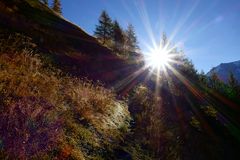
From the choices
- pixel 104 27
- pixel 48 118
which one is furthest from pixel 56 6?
pixel 48 118

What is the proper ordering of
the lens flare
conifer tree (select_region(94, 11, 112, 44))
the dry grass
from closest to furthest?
the dry grass → the lens flare → conifer tree (select_region(94, 11, 112, 44))

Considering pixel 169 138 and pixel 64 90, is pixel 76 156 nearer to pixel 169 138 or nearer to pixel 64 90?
pixel 64 90

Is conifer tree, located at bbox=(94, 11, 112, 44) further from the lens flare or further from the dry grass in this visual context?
the dry grass

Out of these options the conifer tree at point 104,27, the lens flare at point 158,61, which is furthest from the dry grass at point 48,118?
the conifer tree at point 104,27

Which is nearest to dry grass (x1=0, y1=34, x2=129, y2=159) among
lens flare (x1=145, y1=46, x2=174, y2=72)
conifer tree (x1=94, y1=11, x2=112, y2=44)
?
lens flare (x1=145, y1=46, x2=174, y2=72)

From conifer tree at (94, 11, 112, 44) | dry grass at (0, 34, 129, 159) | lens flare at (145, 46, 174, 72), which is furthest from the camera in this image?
conifer tree at (94, 11, 112, 44)

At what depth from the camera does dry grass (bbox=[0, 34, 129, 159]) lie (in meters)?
4.96

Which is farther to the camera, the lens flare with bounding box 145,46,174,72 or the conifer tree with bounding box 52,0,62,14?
the conifer tree with bounding box 52,0,62,14

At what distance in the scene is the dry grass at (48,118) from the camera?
496 centimetres

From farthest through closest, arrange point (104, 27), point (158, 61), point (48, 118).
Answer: point (104, 27), point (158, 61), point (48, 118)

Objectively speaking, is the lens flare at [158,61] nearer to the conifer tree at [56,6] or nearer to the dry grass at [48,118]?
the dry grass at [48,118]

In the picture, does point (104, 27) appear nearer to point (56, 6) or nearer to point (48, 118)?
point (56, 6)

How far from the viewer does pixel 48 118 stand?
19.1 feet

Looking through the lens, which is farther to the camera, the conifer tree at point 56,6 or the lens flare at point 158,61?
the conifer tree at point 56,6
